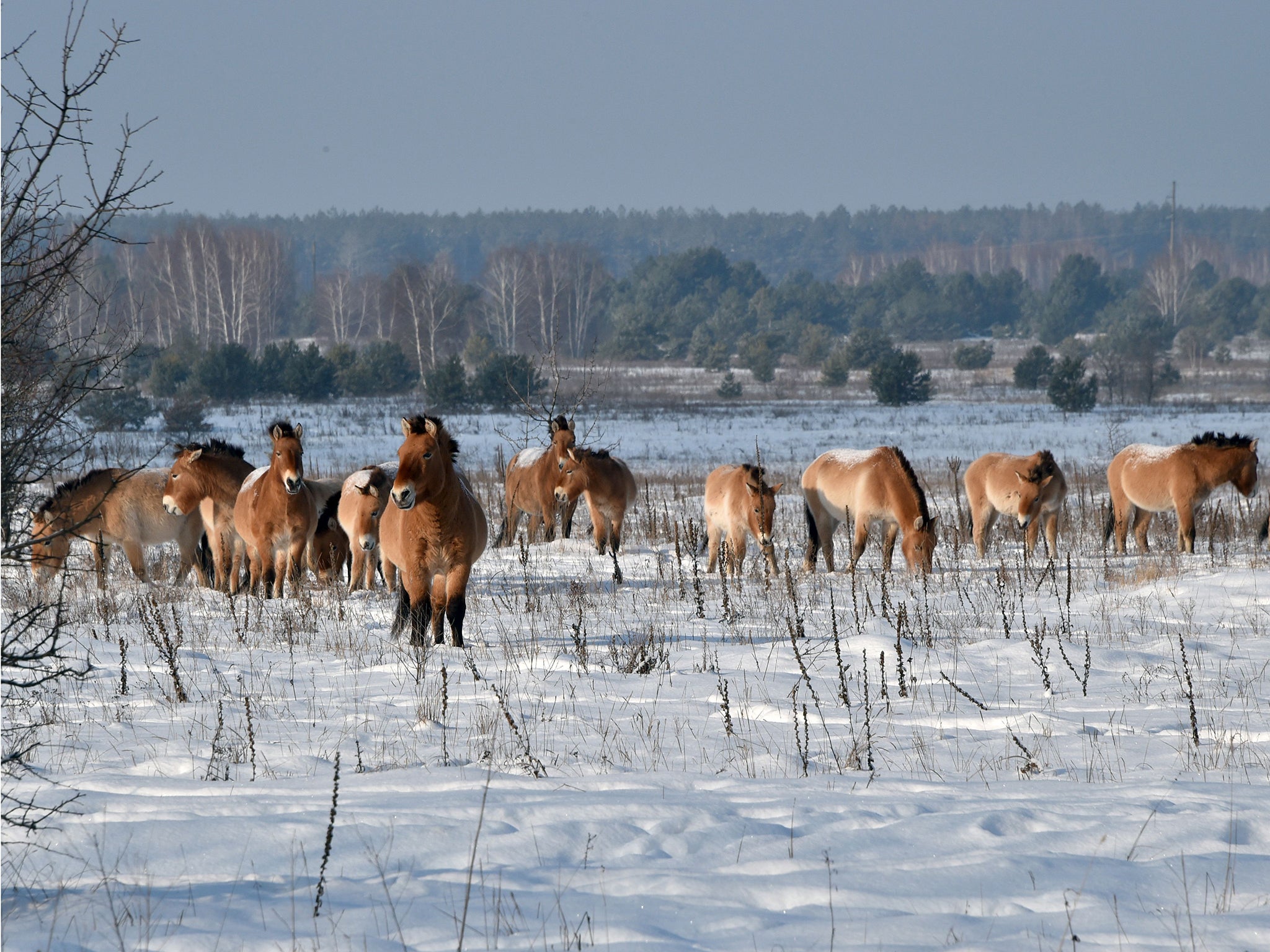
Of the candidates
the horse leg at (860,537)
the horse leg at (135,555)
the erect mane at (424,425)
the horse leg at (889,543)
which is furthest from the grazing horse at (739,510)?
the horse leg at (135,555)

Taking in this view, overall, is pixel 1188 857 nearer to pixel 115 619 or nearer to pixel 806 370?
pixel 115 619

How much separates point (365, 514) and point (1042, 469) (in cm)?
803

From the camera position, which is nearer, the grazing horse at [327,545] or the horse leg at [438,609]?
the horse leg at [438,609]

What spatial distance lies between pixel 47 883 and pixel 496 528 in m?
14.4

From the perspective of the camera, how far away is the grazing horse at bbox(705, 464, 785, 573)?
1232 centimetres

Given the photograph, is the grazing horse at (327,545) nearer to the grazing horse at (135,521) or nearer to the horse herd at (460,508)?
the horse herd at (460,508)

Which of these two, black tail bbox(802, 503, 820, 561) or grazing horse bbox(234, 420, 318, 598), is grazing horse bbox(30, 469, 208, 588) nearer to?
grazing horse bbox(234, 420, 318, 598)

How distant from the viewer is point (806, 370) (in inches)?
2879

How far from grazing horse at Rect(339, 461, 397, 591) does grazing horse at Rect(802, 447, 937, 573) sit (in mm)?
4963

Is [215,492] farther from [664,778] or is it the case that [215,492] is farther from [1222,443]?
[1222,443]

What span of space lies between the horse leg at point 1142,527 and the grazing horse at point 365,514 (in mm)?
9861

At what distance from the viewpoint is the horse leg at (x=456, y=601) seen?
27.0 ft

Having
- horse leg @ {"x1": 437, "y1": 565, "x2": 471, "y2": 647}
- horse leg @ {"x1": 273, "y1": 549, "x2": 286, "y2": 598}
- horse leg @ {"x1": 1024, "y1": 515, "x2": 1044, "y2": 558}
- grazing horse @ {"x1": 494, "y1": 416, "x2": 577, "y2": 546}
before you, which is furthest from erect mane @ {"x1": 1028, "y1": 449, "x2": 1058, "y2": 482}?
horse leg @ {"x1": 273, "y1": 549, "x2": 286, "y2": 598}

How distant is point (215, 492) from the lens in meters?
12.2
